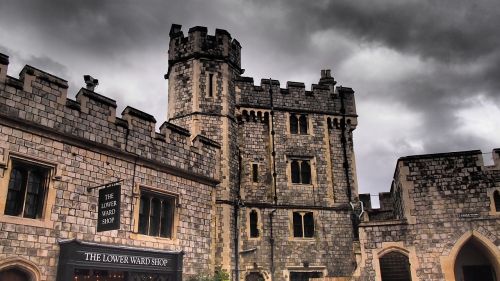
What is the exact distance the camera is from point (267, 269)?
21.0 meters

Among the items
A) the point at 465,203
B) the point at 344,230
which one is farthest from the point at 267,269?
the point at 465,203

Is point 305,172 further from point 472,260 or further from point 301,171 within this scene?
point 472,260

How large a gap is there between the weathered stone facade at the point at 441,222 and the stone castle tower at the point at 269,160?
5.14 meters

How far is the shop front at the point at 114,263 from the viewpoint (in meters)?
11.1

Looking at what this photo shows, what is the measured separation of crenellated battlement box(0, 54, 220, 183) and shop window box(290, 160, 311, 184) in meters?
7.85

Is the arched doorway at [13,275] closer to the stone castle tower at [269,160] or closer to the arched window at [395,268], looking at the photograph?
the stone castle tower at [269,160]

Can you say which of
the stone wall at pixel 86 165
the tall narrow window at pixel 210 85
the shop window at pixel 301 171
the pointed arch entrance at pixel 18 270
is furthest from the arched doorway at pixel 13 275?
the shop window at pixel 301 171

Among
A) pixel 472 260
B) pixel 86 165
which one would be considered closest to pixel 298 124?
pixel 472 260

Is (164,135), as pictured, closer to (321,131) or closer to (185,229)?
(185,229)

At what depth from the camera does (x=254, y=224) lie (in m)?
21.6

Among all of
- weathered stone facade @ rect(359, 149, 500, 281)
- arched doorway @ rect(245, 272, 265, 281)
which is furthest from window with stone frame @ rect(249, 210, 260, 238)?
weathered stone facade @ rect(359, 149, 500, 281)

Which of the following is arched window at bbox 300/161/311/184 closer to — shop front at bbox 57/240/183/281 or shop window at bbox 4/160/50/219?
shop front at bbox 57/240/183/281

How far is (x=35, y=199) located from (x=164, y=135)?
4.74 metres

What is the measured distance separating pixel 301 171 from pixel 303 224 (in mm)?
2786
